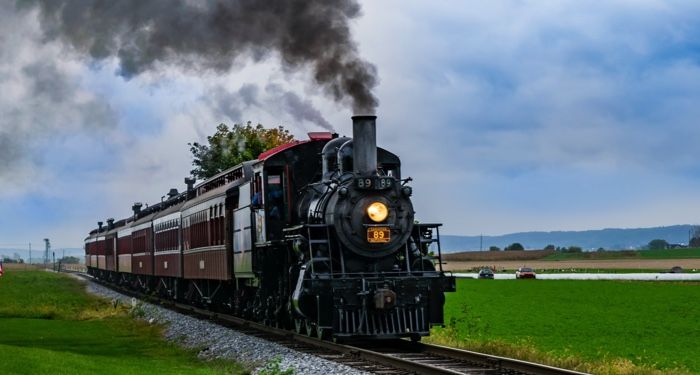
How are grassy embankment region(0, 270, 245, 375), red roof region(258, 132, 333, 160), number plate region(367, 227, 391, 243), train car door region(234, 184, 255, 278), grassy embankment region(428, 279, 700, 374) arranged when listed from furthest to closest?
1. train car door region(234, 184, 255, 278)
2. red roof region(258, 132, 333, 160)
3. number plate region(367, 227, 391, 243)
4. grassy embankment region(428, 279, 700, 374)
5. grassy embankment region(0, 270, 245, 375)

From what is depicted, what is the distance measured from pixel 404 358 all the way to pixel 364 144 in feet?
15.2

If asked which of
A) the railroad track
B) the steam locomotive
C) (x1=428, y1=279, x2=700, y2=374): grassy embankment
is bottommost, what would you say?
(x1=428, y1=279, x2=700, y2=374): grassy embankment

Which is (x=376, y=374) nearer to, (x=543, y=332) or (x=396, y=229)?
(x=396, y=229)

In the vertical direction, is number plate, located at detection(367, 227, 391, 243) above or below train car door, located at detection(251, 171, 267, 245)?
below

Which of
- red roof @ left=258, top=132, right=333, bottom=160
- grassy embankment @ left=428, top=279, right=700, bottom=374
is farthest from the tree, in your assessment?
red roof @ left=258, top=132, right=333, bottom=160

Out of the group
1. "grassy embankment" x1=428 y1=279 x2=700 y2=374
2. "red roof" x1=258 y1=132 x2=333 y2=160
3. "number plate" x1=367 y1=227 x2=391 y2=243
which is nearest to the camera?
"grassy embankment" x1=428 y1=279 x2=700 y2=374

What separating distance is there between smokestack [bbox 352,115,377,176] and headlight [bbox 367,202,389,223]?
679mm

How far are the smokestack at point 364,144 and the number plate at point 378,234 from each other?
1.17 meters

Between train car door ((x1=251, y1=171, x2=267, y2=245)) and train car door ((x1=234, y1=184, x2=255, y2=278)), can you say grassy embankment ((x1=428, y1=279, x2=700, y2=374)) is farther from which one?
train car door ((x1=234, y1=184, x2=255, y2=278))

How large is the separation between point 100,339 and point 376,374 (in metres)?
12.5

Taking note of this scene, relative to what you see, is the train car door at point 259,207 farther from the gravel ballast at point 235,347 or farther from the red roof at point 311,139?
the gravel ballast at point 235,347

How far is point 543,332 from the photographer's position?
30.5 m

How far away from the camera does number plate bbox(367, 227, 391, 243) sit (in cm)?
2091

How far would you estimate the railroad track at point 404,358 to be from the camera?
53.9 feet
